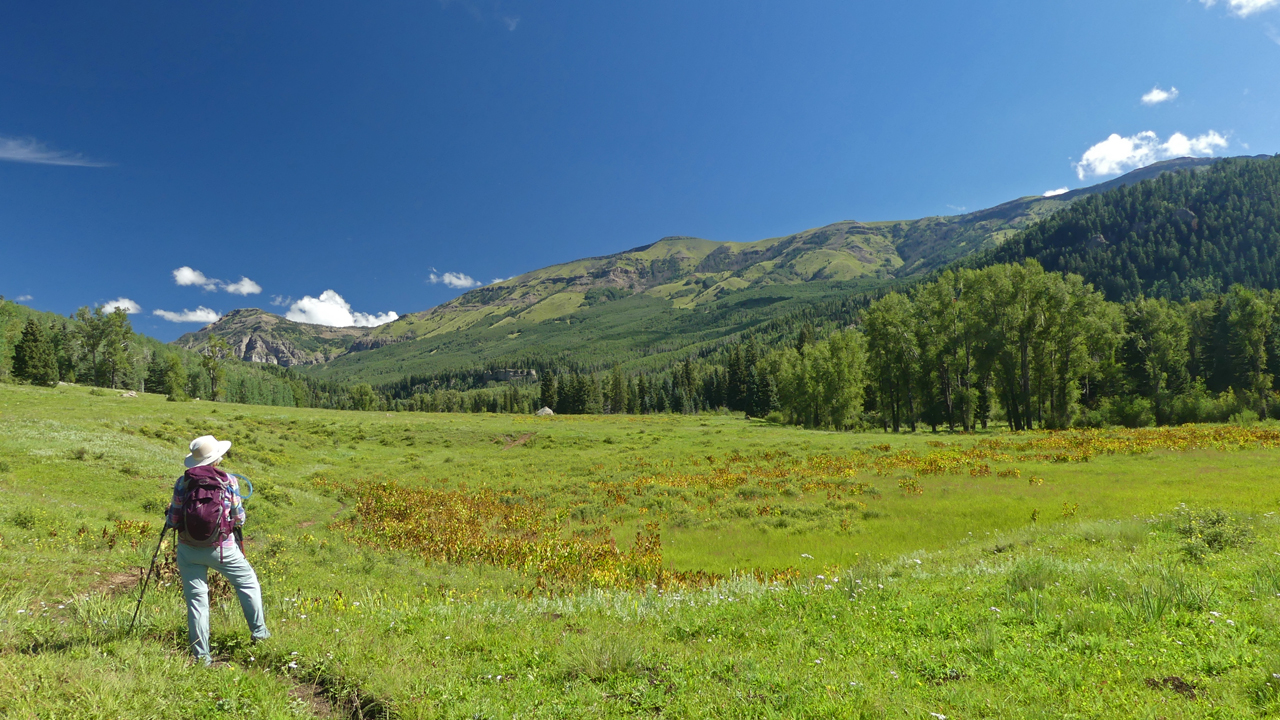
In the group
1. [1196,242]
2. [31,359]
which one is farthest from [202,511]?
[1196,242]

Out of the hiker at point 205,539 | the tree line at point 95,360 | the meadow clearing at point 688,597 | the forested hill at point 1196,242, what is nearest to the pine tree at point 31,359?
the tree line at point 95,360

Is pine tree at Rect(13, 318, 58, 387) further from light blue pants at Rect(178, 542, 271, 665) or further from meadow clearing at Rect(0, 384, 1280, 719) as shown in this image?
light blue pants at Rect(178, 542, 271, 665)

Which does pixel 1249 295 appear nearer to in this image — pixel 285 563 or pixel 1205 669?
pixel 1205 669

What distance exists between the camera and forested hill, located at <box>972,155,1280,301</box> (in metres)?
160

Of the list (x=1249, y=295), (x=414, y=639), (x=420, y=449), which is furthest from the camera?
(x=1249, y=295)

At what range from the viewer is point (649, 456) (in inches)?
1455

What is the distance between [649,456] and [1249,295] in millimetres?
69646

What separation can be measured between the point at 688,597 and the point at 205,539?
23.5ft

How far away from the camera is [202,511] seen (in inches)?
231

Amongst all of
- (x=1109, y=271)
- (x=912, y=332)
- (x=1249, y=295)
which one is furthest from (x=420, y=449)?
(x=1109, y=271)

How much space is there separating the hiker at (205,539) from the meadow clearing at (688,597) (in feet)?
1.35

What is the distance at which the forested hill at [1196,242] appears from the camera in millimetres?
159500

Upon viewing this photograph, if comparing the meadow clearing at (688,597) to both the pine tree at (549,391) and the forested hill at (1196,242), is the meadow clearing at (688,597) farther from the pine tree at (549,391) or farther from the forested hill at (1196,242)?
the forested hill at (1196,242)

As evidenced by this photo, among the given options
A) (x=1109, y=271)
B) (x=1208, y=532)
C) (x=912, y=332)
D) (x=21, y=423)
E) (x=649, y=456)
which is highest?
(x=1109, y=271)
